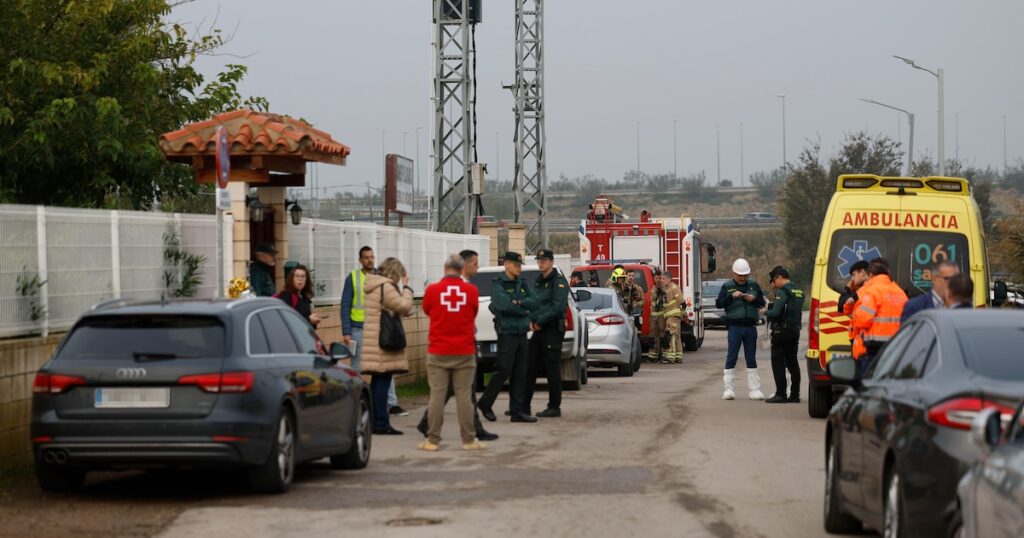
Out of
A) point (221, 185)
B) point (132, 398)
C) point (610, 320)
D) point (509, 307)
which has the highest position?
point (221, 185)

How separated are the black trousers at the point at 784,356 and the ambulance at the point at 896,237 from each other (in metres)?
2.10

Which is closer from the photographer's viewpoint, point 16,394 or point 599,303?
point 16,394

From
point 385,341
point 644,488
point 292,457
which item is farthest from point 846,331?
point 292,457

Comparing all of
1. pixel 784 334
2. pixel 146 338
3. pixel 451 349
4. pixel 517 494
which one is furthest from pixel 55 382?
pixel 784 334

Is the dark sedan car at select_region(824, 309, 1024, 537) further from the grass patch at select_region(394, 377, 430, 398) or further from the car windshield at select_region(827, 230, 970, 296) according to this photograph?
the grass patch at select_region(394, 377, 430, 398)

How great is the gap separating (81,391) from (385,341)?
5556 millimetres

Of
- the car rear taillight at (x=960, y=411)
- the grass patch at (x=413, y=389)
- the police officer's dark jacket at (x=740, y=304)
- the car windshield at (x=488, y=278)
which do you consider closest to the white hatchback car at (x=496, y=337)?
the car windshield at (x=488, y=278)

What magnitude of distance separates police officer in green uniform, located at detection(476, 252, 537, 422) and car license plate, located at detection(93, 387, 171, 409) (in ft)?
22.6

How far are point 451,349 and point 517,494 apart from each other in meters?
3.44

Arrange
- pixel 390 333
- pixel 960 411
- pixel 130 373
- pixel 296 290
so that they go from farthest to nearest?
pixel 296 290 → pixel 390 333 → pixel 130 373 → pixel 960 411

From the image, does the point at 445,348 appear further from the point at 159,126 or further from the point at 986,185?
the point at 986,185

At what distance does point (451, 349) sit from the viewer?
15.1 meters

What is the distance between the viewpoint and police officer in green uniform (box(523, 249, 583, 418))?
61.0 feet

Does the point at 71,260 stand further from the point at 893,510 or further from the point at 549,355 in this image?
the point at 893,510
